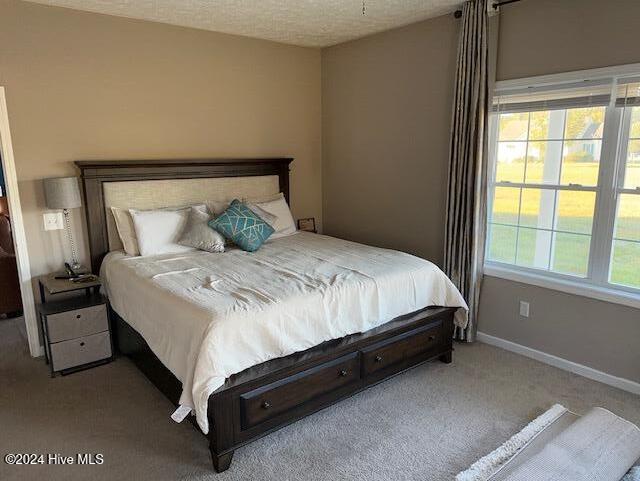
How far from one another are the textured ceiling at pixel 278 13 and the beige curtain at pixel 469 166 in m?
0.29

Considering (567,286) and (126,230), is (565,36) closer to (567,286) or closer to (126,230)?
(567,286)

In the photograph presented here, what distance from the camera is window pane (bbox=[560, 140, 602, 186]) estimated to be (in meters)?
2.99

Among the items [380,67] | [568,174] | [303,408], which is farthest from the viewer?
[380,67]

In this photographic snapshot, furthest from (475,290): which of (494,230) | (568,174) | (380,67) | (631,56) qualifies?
(380,67)

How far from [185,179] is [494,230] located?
8.77ft

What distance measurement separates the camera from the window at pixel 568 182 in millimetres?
2855

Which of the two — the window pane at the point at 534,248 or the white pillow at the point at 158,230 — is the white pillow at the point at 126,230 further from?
the window pane at the point at 534,248

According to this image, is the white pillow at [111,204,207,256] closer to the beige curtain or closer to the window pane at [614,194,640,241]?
the beige curtain

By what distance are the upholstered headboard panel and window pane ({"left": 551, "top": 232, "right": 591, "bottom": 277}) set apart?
8.67 feet

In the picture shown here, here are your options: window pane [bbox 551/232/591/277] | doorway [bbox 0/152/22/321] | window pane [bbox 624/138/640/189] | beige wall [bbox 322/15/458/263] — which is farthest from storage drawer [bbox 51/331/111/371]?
window pane [bbox 624/138/640/189]

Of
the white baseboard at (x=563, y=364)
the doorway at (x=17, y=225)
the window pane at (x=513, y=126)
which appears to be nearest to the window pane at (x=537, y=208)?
the window pane at (x=513, y=126)

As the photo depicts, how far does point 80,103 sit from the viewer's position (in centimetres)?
346

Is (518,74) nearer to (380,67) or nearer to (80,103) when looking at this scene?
(380,67)

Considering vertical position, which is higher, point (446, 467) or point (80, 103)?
point (80, 103)
